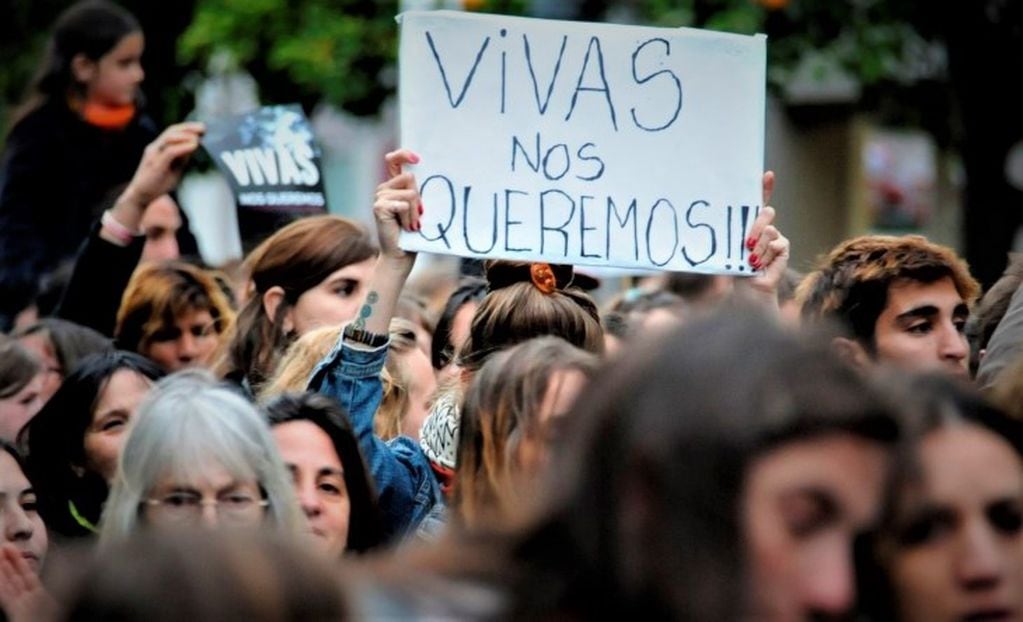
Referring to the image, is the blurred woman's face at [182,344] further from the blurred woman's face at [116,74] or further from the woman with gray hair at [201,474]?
the woman with gray hair at [201,474]

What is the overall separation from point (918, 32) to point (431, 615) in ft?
42.4

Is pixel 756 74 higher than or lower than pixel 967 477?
higher

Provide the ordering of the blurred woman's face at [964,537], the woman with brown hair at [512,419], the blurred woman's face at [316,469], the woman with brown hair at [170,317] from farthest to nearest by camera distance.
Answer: the woman with brown hair at [170,317] < the blurred woman's face at [316,469] < the woman with brown hair at [512,419] < the blurred woman's face at [964,537]

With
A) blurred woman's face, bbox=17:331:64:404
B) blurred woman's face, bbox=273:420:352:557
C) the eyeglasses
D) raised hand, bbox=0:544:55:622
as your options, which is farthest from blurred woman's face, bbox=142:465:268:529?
blurred woman's face, bbox=17:331:64:404

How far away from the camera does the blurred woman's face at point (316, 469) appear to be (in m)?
4.59

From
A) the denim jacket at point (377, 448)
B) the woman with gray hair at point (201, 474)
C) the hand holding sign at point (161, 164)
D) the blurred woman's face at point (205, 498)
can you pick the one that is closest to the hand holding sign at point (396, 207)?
the denim jacket at point (377, 448)

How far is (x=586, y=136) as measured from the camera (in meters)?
5.46

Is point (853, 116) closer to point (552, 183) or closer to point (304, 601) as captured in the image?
point (552, 183)

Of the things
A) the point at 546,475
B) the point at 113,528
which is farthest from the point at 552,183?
the point at 546,475

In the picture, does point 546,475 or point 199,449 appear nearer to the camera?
point 546,475

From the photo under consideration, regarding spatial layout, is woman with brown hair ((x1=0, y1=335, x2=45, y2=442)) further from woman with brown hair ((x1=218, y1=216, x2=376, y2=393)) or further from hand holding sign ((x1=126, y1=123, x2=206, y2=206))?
hand holding sign ((x1=126, y1=123, x2=206, y2=206))

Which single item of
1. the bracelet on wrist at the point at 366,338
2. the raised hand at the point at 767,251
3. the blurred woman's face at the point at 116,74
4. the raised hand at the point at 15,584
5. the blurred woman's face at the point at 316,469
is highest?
the blurred woman's face at the point at 116,74

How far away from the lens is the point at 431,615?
6.98 ft

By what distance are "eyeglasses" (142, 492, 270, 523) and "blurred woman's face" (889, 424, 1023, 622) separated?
61.3 inches
